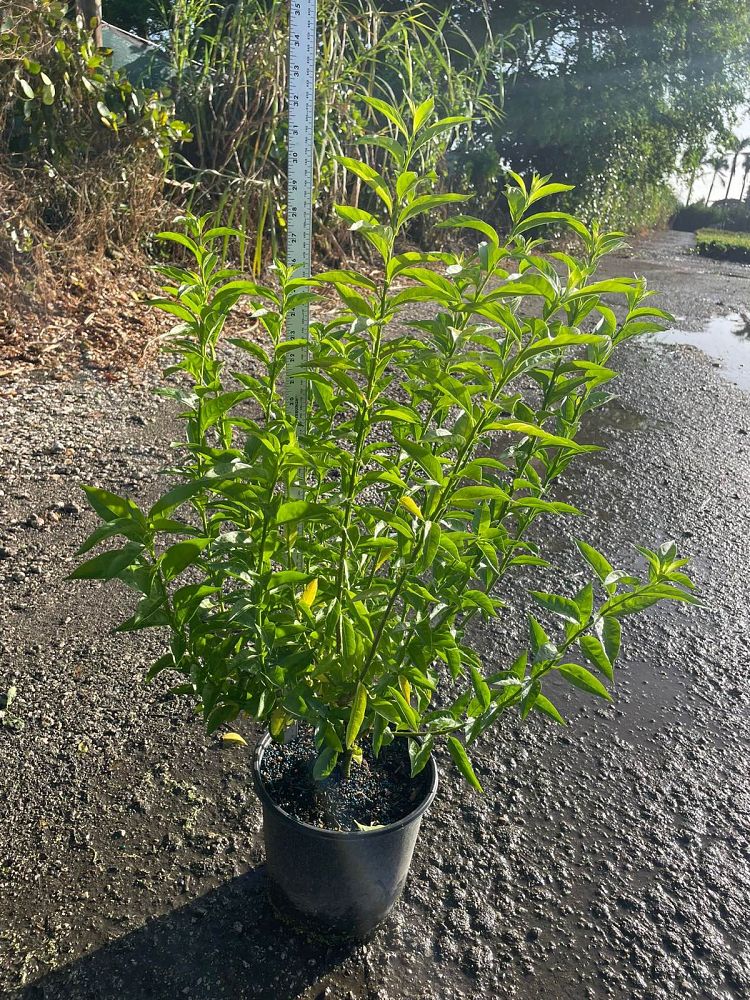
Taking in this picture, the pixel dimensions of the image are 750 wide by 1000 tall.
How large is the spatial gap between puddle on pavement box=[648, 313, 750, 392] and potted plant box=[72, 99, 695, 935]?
662cm

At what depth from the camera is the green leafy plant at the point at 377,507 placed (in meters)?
1.41

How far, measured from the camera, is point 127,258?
233 inches

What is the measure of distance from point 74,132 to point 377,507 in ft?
17.1

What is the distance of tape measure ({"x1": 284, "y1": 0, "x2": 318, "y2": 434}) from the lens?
6.64ft

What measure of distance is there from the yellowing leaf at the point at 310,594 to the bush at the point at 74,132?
4.42 m

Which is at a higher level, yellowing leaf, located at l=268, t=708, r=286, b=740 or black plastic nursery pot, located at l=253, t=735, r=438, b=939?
yellowing leaf, located at l=268, t=708, r=286, b=740

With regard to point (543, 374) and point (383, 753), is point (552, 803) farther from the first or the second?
point (543, 374)

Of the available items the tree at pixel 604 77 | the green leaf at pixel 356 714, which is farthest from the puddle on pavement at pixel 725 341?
the green leaf at pixel 356 714

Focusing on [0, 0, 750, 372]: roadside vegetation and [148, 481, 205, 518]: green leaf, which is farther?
[0, 0, 750, 372]: roadside vegetation

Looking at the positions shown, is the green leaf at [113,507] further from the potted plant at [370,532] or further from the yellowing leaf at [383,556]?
the yellowing leaf at [383,556]

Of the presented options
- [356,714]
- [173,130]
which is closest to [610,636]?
[356,714]

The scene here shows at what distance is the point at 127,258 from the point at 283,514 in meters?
5.13

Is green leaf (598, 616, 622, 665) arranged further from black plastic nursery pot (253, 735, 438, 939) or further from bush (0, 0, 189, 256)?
bush (0, 0, 189, 256)

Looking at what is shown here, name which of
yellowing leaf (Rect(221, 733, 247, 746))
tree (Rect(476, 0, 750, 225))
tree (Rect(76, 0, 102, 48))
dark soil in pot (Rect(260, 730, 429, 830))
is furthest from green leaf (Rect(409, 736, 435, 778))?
tree (Rect(476, 0, 750, 225))
